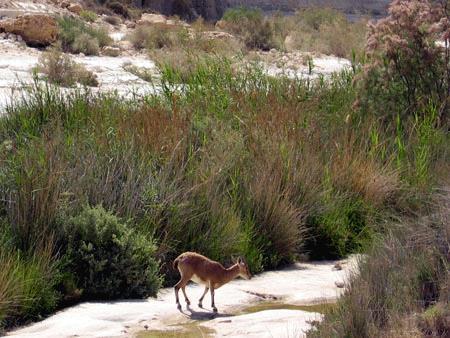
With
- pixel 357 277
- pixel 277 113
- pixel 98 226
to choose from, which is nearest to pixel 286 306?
pixel 357 277

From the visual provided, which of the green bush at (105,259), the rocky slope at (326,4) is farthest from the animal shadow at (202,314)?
the rocky slope at (326,4)

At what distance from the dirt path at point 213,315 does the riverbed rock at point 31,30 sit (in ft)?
68.1

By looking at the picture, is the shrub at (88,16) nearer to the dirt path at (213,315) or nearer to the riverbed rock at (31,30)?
the riverbed rock at (31,30)

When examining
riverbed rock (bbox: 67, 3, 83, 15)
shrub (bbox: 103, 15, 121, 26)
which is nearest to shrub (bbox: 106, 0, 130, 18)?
shrub (bbox: 103, 15, 121, 26)

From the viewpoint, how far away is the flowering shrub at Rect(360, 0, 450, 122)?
47.9 feet

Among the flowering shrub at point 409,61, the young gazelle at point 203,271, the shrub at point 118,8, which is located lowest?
the shrub at point 118,8

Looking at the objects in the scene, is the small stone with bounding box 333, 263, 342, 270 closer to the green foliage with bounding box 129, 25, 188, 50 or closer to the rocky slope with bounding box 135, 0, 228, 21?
the green foliage with bounding box 129, 25, 188, 50

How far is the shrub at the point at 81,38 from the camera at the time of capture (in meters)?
29.4

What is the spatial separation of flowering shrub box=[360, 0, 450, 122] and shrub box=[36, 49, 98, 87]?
23.8 feet

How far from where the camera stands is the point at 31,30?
96.2 feet

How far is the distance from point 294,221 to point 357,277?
3097 mm

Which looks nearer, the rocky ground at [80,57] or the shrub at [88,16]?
the rocky ground at [80,57]

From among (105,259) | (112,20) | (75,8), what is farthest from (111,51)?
Answer: (105,259)

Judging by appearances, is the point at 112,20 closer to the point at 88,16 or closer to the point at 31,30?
the point at 88,16
